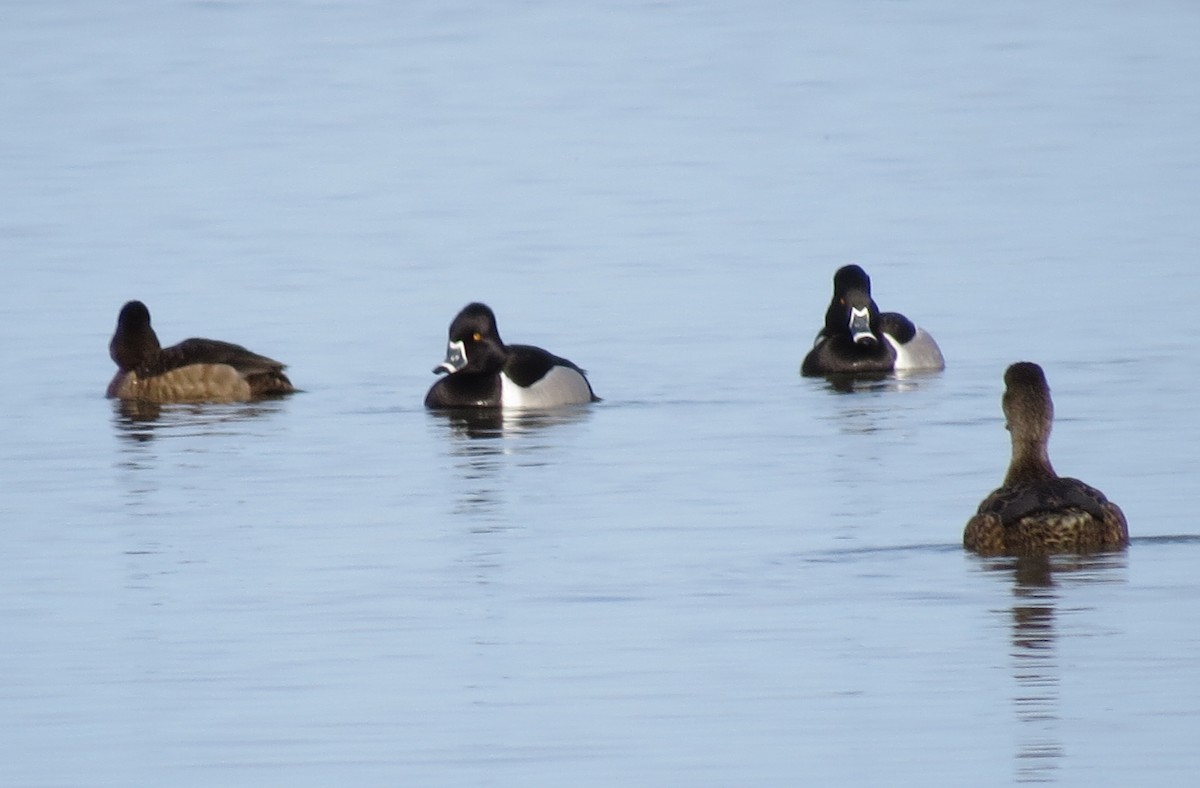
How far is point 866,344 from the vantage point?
21.6 meters

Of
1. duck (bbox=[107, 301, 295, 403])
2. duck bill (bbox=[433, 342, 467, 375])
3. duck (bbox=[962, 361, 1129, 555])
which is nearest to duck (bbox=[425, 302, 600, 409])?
duck bill (bbox=[433, 342, 467, 375])

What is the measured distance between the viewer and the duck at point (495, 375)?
1995 centimetres

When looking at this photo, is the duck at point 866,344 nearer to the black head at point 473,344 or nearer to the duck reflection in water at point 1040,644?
the black head at point 473,344

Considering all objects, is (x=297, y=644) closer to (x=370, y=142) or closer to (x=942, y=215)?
(x=942, y=215)

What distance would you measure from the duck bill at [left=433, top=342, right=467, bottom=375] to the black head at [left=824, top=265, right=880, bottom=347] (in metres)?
3.13

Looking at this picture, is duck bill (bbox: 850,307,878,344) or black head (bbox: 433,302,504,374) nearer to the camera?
black head (bbox: 433,302,504,374)

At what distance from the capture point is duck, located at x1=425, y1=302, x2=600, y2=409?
786 inches

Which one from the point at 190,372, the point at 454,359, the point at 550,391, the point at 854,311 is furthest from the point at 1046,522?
the point at 190,372

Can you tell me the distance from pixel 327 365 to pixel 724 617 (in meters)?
10.9

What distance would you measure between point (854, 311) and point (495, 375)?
10.2ft

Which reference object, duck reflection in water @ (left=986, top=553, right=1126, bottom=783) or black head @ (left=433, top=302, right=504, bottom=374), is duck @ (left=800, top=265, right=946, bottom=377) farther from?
duck reflection in water @ (left=986, top=553, right=1126, bottom=783)

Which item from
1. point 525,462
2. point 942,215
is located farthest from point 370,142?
point 525,462

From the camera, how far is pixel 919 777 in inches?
363

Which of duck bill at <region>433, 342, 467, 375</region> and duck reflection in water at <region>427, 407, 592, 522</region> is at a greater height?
duck bill at <region>433, 342, 467, 375</region>
